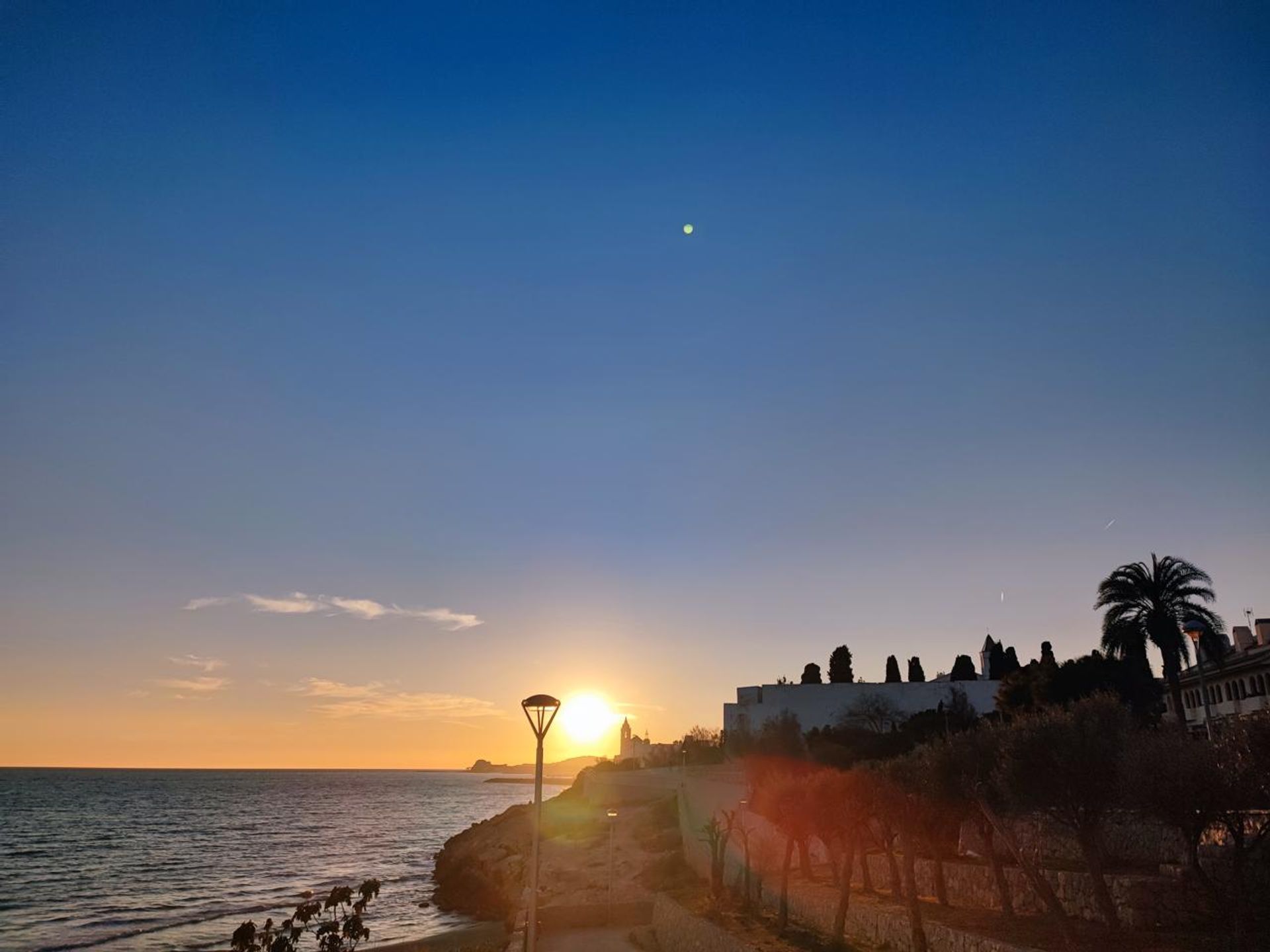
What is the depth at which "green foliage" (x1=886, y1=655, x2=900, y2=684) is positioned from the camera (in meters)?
74.8

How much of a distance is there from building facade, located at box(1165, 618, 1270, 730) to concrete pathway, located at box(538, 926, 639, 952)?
27.0 metres

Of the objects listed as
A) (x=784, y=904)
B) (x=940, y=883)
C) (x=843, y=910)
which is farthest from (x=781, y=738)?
(x=843, y=910)

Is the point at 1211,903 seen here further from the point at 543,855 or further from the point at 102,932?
the point at 102,932

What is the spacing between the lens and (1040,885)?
17547 millimetres

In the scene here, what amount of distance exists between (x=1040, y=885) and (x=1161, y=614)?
22219 mm

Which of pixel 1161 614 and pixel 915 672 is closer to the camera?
pixel 1161 614

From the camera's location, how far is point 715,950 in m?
22.4

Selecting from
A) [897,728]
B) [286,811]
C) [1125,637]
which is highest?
[1125,637]

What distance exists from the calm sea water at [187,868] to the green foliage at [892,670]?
139 ft

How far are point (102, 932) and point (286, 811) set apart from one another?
4246 inches

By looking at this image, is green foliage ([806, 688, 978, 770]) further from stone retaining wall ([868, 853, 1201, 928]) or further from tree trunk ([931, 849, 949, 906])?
stone retaining wall ([868, 853, 1201, 928])

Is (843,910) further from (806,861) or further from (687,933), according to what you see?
(806,861)

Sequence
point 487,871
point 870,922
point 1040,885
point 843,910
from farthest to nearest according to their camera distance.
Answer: point 487,871, point 843,910, point 870,922, point 1040,885

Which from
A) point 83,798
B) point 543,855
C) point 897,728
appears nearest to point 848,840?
point 543,855
